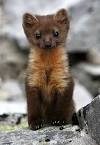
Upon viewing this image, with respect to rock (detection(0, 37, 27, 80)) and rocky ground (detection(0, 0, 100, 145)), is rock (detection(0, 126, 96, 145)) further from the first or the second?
rock (detection(0, 37, 27, 80))

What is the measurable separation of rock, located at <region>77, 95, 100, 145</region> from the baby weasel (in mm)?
711

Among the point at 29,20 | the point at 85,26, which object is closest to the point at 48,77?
the point at 29,20

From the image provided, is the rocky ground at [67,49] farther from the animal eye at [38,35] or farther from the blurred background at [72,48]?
the animal eye at [38,35]

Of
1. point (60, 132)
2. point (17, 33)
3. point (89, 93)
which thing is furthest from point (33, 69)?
point (17, 33)

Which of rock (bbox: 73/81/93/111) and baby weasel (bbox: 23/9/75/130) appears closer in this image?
baby weasel (bbox: 23/9/75/130)

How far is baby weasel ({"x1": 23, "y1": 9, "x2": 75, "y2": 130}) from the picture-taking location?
8.00 m

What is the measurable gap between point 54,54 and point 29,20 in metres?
0.55

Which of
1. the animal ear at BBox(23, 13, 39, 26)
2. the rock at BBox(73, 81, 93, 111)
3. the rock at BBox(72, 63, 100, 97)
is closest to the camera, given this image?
the animal ear at BBox(23, 13, 39, 26)

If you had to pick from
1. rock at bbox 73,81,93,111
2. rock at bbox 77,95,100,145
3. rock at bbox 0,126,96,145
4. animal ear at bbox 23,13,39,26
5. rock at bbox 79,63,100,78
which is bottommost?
rock at bbox 73,81,93,111

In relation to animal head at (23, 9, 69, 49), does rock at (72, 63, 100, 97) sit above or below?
below

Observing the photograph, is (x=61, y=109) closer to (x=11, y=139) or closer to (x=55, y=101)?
(x=55, y=101)

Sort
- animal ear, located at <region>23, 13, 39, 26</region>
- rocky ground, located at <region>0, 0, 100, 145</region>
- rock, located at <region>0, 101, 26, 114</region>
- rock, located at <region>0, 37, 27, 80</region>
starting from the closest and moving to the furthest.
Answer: animal ear, located at <region>23, 13, 39, 26</region>, rock, located at <region>0, 101, 26, 114</region>, rocky ground, located at <region>0, 0, 100, 145</region>, rock, located at <region>0, 37, 27, 80</region>

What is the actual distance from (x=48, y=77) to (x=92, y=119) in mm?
1197

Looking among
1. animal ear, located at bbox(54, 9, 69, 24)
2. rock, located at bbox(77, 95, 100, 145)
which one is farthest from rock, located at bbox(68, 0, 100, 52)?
rock, located at bbox(77, 95, 100, 145)
